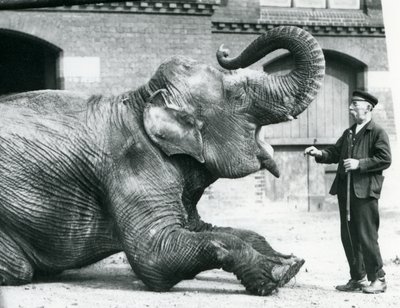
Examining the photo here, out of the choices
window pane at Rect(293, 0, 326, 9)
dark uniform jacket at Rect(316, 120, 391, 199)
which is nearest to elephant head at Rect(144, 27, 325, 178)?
dark uniform jacket at Rect(316, 120, 391, 199)

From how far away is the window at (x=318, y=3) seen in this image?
1520 centimetres

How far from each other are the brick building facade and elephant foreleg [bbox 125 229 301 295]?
789cm

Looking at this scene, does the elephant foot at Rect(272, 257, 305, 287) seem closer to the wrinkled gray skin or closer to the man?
the wrinkled gray skin

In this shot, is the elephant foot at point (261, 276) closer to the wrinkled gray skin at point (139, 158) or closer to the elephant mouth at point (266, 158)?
the wrinkled gray skin at point (139, 158)

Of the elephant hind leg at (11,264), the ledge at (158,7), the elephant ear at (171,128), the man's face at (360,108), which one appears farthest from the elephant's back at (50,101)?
the ledge at (158,7)

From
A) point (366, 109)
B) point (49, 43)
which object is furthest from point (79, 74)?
point (366, 109)

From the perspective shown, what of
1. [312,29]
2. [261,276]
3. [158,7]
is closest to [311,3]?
[312,29]

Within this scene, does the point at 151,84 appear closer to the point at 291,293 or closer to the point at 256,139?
the point at 256,139

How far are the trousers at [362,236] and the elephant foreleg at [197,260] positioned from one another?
66 centimetres

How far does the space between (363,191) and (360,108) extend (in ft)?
2.05

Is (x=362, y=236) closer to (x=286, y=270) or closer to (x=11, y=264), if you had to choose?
(x=286, y=270)

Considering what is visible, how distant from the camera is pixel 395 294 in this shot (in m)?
6.11

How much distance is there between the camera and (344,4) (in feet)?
51.6

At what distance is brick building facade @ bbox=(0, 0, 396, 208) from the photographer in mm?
13484
